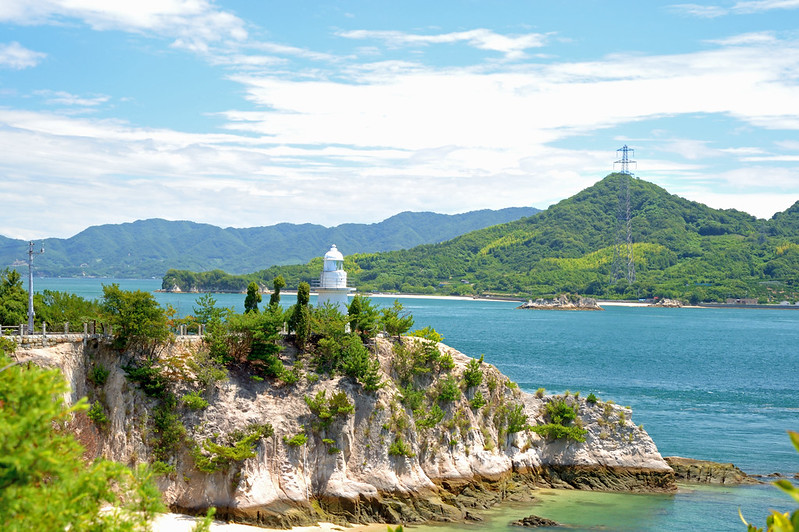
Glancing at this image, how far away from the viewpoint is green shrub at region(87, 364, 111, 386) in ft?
117

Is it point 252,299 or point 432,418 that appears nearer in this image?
point 432,418

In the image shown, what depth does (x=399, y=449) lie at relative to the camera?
3953 cm

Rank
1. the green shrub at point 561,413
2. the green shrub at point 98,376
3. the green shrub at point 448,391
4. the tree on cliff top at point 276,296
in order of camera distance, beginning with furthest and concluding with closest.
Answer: the green shrub at point 561,413 < the green shrub at point 448,391 < the tree on cliff top at point 276,296 < the green shrub at point 98,376

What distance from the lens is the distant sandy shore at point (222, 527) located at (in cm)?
3195

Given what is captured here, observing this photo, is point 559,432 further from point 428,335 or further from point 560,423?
point 428,335

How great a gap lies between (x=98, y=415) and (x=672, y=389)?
187 feet

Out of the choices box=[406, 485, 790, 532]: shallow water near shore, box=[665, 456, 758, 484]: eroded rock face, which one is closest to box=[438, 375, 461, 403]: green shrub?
box=[406, 485, 790, 532]: shallow water near shore

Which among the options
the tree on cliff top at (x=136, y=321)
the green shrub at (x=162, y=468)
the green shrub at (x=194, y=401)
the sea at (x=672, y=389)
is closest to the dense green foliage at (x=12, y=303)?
the tree on cliff top at (x=136, y=321)

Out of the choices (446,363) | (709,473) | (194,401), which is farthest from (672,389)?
(194,401)

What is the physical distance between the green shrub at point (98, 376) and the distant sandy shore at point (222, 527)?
21.7ft

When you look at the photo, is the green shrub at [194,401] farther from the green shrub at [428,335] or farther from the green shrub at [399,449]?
the green shrub at [428,335]

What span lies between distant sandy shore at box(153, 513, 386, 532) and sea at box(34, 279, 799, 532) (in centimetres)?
301

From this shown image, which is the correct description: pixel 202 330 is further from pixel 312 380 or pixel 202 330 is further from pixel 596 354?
pixel 596 354

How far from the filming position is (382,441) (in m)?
39.6
